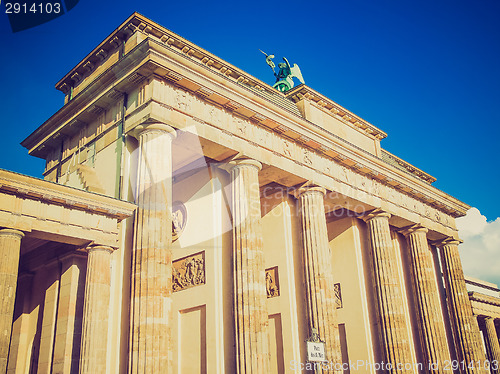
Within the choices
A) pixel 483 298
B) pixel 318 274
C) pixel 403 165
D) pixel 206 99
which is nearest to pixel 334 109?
pixel 403 165

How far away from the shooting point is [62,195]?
1259cm

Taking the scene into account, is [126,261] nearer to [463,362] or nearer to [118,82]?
[118,82]

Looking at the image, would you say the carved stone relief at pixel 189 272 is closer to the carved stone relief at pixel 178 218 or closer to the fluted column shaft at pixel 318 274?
the carved stone relief at pixel 178 218

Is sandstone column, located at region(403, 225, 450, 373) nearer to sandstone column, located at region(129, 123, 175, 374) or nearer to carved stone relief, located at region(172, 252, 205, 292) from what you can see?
carved stone relief, located at region(172, 252, 205, 292)

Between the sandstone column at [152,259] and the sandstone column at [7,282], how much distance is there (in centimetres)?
282

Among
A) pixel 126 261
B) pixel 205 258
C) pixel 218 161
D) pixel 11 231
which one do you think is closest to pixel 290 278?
pixel 205 258

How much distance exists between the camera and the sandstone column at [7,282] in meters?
10.8

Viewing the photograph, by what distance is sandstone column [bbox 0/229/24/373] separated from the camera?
10812 mm

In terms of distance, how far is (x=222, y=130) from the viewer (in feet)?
53.4

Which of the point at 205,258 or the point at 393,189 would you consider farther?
the point at 393,189

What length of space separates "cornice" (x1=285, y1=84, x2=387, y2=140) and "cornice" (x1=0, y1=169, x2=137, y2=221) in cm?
1092

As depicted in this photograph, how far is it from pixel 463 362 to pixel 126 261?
63.2 ft

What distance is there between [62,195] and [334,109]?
1435 cm

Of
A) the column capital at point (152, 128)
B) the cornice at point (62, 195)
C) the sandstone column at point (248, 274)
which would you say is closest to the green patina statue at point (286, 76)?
the sandstone column at point (248, 274)
